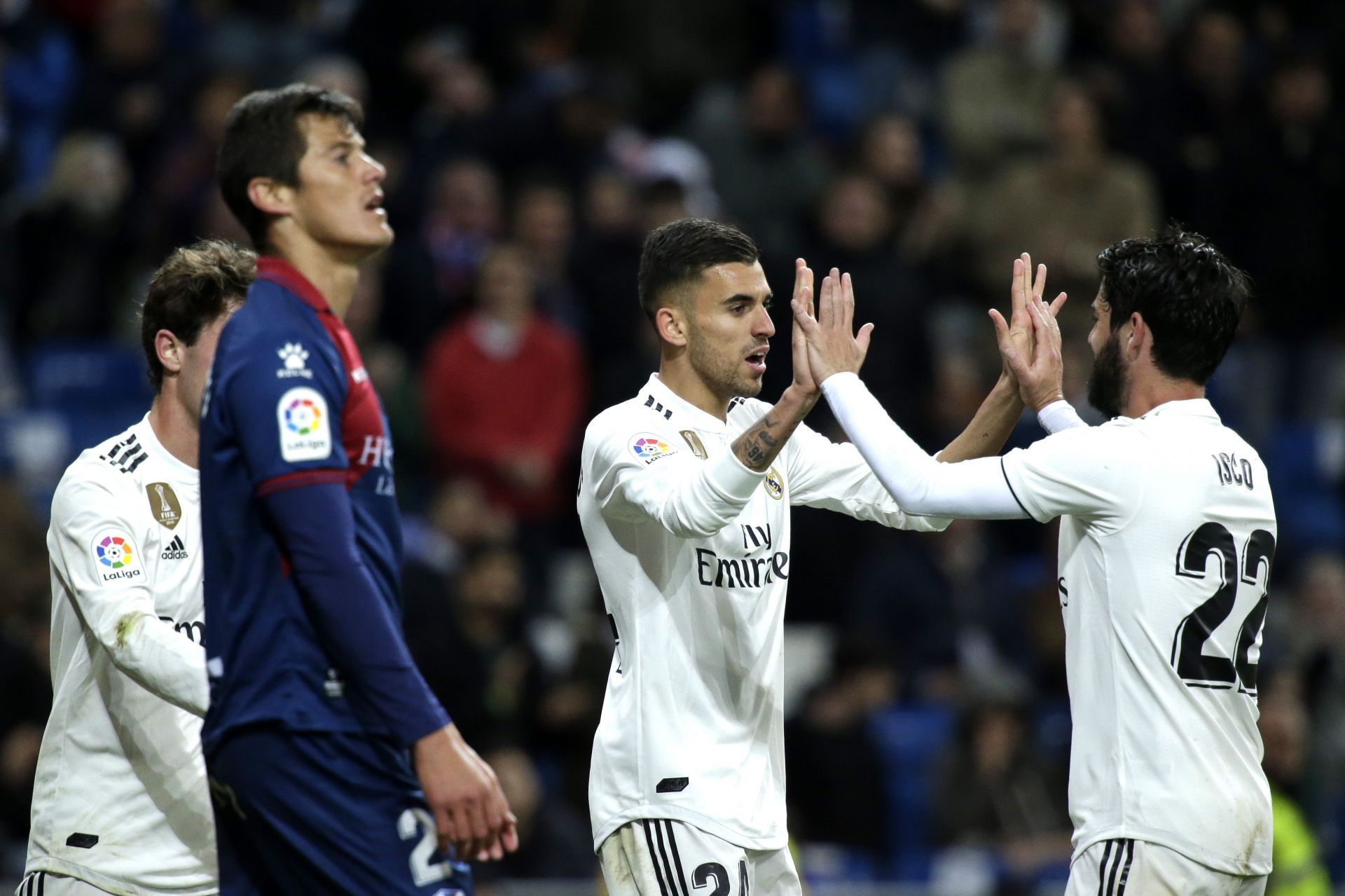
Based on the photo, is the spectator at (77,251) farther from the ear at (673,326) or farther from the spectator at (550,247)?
the ear at (673,326)

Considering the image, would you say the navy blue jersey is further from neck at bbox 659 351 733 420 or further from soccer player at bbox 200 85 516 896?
neck at bbox 659 351 733 420

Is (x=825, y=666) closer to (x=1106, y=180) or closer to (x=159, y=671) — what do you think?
(x=1106, y=180)

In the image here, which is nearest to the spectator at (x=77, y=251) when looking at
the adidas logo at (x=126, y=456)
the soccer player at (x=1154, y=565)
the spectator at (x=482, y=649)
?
the spectator at (x=482, y=649)

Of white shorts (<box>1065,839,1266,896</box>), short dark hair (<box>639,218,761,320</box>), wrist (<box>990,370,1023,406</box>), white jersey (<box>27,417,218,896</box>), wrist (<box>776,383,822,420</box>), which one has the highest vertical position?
short dark hair (<box>639,218,761,320</box>)

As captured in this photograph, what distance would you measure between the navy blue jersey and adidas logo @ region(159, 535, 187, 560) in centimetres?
113

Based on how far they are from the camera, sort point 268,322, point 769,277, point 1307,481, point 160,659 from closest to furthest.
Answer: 1. point 268,322
2. point 160,659
3. point 769,277
4. point 1307,481

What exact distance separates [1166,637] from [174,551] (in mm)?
3008

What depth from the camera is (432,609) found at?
985cm

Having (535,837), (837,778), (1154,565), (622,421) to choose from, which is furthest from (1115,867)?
(837,778)

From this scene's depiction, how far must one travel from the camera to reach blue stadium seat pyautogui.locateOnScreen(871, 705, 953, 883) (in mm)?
10539

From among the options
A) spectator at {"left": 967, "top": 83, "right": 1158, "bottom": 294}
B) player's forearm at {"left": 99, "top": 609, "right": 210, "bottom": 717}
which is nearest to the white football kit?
player's forearm at {"left": 99, "top": 609, "right": 210, "bottom": 717}

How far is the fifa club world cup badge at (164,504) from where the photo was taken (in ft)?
17.0

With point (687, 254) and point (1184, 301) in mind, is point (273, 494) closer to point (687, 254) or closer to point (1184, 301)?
point (687, 254)

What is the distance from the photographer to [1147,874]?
4.70 meters
